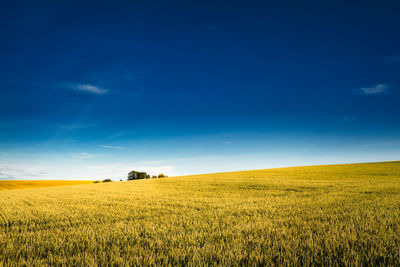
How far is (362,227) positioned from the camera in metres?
4.93

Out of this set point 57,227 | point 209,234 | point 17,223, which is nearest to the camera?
point 209,234

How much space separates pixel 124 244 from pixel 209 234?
177 cm

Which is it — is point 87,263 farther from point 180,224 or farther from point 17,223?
point 17,223

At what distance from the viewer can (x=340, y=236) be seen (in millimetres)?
4344

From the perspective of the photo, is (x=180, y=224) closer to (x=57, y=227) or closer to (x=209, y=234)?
(x=209, y=234)

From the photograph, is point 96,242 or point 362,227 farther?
point 362,227

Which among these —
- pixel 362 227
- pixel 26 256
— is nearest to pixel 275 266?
pixel 362 227

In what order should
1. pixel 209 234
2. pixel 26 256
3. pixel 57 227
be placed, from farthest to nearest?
pixel 57 227, pixel 209 234, pixel 26 256

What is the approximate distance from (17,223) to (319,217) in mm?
9379

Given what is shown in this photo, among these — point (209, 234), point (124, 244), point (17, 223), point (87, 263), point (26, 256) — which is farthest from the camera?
point (17, 223)

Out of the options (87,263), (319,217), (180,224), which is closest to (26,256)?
(87,263)

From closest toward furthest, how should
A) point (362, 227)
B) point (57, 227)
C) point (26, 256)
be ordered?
point (26, 256) < point (362, 227) < point (57, 227)

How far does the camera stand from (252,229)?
4.96 m

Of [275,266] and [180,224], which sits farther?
[180,224]
